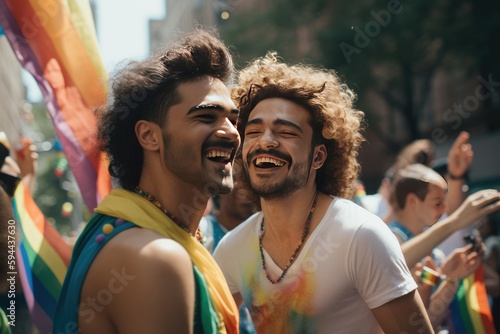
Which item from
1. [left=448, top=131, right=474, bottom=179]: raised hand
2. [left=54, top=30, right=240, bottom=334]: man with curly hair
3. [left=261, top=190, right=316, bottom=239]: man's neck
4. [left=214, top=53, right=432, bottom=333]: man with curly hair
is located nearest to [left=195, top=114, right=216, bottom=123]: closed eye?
[left=54, top=30, right=240, bottom=334]: man with curly hair

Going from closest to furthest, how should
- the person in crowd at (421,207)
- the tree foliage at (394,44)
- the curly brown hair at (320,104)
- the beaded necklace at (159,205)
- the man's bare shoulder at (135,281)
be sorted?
the man's bare shoulder at (135,281) < the beaded necklace at (159,205) < the curly brown hair at (320,104) < the person in crowd at (421,207) < the tree foliage at (394,44)

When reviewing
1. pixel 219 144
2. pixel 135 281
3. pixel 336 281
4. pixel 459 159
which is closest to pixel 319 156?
pixel 336 281

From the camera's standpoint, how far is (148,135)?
2.40 metres

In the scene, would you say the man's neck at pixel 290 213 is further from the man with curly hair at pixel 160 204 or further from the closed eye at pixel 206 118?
the closed eye at pixel 206 118

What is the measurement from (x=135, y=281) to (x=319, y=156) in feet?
5.18

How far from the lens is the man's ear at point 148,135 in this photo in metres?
2.38

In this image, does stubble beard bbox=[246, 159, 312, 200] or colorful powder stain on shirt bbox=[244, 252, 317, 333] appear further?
stubble beard bbox=[246, 159, 312, 200]

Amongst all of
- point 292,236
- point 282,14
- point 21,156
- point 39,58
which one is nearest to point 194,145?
point 292,236

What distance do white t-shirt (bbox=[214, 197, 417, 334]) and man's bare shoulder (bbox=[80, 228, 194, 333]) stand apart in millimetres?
1000

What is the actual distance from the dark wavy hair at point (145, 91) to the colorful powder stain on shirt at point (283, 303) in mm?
915

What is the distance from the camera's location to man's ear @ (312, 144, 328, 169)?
3.34 m

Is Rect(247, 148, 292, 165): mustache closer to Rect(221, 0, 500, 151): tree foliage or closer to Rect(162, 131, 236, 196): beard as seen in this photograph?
Rect(162, 131, 236, 196): beard

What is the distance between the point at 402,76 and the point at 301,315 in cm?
1744

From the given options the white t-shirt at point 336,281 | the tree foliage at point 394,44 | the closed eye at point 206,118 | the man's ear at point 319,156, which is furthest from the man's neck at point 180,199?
the tree foliage at point 394,44
